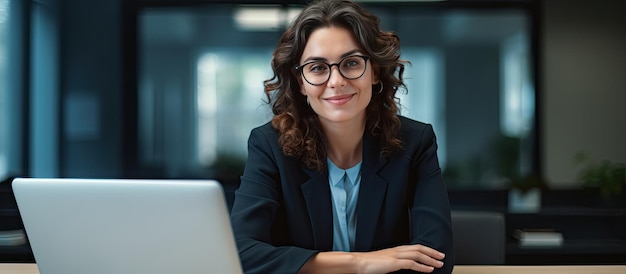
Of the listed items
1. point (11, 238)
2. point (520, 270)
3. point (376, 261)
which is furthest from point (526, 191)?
point (376, 261)

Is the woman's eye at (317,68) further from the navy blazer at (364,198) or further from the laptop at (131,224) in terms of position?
the laptop at (131,224)

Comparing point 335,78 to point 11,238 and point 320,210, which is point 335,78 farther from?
point 11,238

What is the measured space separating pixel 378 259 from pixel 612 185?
3.20 m

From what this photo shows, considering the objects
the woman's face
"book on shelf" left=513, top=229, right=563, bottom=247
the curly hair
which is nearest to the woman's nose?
the woman's face

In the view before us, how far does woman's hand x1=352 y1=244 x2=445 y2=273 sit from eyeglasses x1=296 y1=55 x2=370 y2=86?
425 mm

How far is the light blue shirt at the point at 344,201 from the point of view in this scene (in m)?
1.91

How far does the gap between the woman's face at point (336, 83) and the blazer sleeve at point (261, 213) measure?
17cm

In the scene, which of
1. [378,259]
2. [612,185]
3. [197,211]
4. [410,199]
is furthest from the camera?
[612,185]

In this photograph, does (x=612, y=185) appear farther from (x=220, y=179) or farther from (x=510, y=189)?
(x=220, y=179)

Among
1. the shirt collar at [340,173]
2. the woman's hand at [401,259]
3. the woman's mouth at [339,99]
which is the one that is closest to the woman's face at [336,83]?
the woman's mouth at [339,99]

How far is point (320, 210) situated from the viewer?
187cm

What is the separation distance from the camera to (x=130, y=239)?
1.30m

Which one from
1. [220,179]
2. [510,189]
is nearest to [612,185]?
[510,189]

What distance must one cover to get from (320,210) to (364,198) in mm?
115
